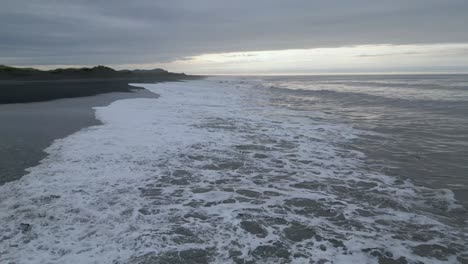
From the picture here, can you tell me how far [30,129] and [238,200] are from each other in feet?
30.9

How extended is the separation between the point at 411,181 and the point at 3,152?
10.3 m

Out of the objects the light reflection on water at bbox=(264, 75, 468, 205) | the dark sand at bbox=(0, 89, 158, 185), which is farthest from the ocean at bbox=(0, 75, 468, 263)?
the dark sand at bbox=(0, 89, 158, 185)

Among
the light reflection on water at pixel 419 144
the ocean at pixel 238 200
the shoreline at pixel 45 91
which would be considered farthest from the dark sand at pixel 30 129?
the light reflection on water at pixel 419 144

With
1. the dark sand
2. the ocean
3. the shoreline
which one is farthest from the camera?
the shoreline

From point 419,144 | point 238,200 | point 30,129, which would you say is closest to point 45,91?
point 30,129

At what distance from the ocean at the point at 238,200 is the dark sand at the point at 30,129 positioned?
1.55ft

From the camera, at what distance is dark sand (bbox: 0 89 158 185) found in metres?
7.92

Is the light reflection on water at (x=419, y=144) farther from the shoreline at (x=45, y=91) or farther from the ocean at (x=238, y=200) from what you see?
the shoreline at (x=45, y=91)

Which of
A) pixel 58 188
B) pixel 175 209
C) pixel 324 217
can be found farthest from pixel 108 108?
pixel 324 217

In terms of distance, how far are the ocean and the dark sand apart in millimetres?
471

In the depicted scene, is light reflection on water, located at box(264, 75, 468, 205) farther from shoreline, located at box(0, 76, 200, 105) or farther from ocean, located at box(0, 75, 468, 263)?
shoreline, located at box(0, 76, 200, 105)

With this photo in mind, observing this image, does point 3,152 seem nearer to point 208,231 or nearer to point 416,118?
point 208,231

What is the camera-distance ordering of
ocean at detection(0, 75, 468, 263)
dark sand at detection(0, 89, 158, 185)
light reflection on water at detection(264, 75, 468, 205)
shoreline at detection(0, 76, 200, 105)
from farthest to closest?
shoreline at detection(0, 76, 200, 105) < dark sand at detection(0, 89, 158, 185) < light reflection on water at detection(264, 75, 468, 205) < ocean at detection(0, 75, 468, 263)

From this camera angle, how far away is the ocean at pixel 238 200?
14.9 ft
